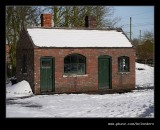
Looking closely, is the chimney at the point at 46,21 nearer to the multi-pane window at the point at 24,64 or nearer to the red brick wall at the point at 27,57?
the red brick wall at the point at 27,57

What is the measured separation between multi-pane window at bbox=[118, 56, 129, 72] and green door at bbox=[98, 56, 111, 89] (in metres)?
0.90

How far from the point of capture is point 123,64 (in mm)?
23859

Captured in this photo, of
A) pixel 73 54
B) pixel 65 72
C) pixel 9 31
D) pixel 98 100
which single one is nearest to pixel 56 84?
pixel 65 72

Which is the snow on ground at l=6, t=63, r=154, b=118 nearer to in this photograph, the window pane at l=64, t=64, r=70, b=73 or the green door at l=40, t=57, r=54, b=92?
the green door at l=40, t=57, r=54, b=92

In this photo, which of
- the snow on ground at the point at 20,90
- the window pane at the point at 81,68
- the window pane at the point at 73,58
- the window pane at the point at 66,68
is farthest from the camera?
the window pane at the point at 81,68

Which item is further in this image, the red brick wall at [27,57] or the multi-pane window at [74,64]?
the multi-pane window at [74,64]

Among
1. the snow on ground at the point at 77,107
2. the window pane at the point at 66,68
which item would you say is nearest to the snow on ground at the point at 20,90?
the snow on ground at the point at 77,107

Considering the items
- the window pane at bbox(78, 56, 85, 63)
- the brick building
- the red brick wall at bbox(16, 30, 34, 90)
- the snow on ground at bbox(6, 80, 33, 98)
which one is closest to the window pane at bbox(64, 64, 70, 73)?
the brick building

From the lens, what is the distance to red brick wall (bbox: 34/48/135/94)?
20906mm

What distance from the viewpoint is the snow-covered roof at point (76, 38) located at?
71.1ft

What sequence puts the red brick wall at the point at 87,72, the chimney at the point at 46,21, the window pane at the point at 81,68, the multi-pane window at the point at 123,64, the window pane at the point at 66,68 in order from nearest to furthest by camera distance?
1. the red brick wall at the point at 87,72
2. the window pane at the point at 66,68
3. the window pane at the point at 81,68
4. the multi-pane window at the point at 123,64
5. the chimney at the point at 46,21

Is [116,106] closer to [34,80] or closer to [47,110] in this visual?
[47,110]

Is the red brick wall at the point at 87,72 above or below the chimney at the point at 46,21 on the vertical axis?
below
